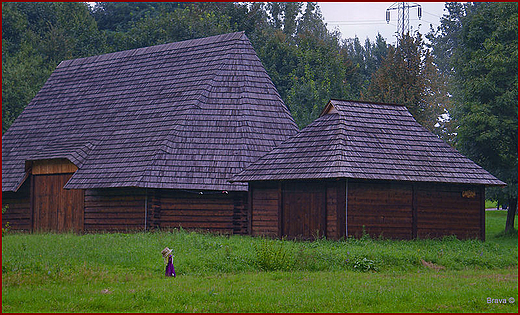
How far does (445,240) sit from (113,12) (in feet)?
161

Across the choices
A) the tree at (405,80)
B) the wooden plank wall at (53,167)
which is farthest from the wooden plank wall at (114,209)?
the tree at (405,80)

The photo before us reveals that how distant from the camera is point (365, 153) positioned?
84.1 ft

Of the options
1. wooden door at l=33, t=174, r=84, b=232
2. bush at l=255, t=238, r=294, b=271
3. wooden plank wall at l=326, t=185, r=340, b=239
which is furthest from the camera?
wooden door at l=33, t=174, r=84, b=232

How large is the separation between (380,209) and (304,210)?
2.56 m

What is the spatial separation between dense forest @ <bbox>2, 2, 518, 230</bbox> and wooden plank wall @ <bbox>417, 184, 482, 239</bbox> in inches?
250

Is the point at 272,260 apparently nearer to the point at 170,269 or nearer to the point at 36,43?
the point at 170,269

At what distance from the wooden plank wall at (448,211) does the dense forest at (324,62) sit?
634 cm

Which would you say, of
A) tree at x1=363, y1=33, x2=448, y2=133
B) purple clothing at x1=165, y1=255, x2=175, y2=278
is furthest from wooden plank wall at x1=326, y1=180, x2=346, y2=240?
tree at x1=363, y1=33, x2=448, y2=133

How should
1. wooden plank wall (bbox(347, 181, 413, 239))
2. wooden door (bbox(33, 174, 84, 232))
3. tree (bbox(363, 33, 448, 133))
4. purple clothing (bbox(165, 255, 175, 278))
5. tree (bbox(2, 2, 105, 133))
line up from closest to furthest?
purple clothing (bbox(165, 255, 175, 278))
wooden plank wall (bbox(347, 181, 413, 239))
wooden door (bbox(33, 174, 84, 232))
tree (bbox(363, 33, 448, 133))
tree (bbox(2, 2, 105, 133))

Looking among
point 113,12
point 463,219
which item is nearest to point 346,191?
point 463,219

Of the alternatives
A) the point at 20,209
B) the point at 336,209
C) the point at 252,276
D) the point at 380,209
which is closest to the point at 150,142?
the point at 20,209

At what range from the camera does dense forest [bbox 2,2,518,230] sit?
1312 inches

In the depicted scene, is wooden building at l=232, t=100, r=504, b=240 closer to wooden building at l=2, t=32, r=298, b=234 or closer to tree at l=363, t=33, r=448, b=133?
wooden building at l=2, t=32, r=298, b=234

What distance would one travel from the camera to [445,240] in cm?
2600
